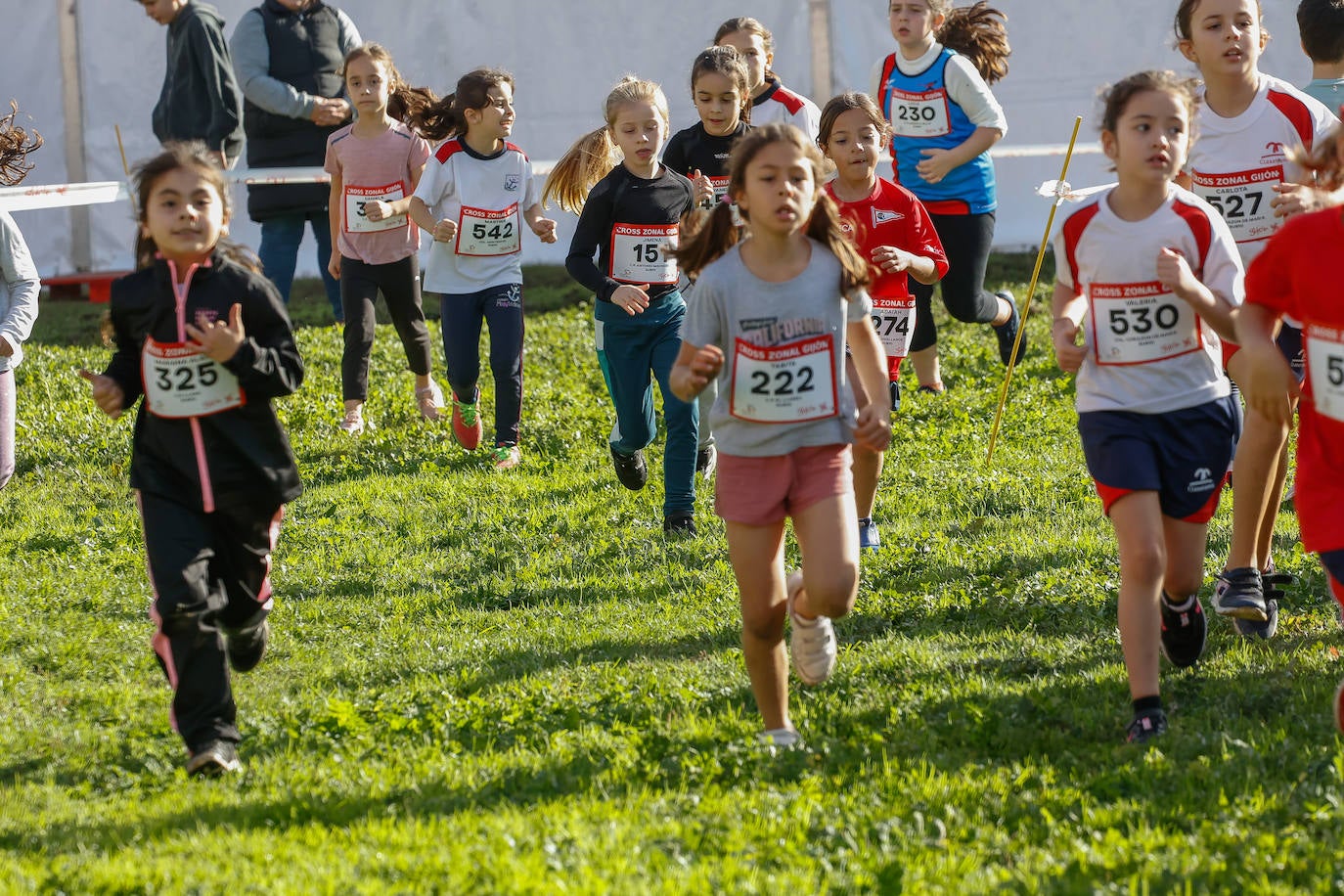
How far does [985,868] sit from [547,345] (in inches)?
314

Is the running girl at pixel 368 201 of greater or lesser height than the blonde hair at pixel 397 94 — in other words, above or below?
below

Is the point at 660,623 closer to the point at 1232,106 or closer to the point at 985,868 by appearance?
the point at 985,868

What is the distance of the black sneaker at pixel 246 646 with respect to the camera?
17.5 ft

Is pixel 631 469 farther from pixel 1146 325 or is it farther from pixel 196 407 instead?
pixel 1146 325

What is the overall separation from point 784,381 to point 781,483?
0.28 meters

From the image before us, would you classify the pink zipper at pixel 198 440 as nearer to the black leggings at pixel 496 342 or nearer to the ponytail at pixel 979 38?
the black leggings at pixel 496 342

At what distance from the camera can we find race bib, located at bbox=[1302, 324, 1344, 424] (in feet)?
13.3

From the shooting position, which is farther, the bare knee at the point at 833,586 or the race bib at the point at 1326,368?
the bare knee at the point at 833,586

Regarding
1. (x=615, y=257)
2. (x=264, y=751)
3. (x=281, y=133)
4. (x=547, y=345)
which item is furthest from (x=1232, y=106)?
(x=281, y=133)

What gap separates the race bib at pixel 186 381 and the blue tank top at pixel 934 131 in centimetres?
527

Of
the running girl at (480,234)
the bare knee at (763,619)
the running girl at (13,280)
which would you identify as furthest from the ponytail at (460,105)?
the bare knee at (763,619)

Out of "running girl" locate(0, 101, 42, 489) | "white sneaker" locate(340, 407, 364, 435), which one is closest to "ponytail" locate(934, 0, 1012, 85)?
"white sneaker" locate(340, 407, 364, 435)

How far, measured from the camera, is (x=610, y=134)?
7.78 meters

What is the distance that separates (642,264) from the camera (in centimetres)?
746
